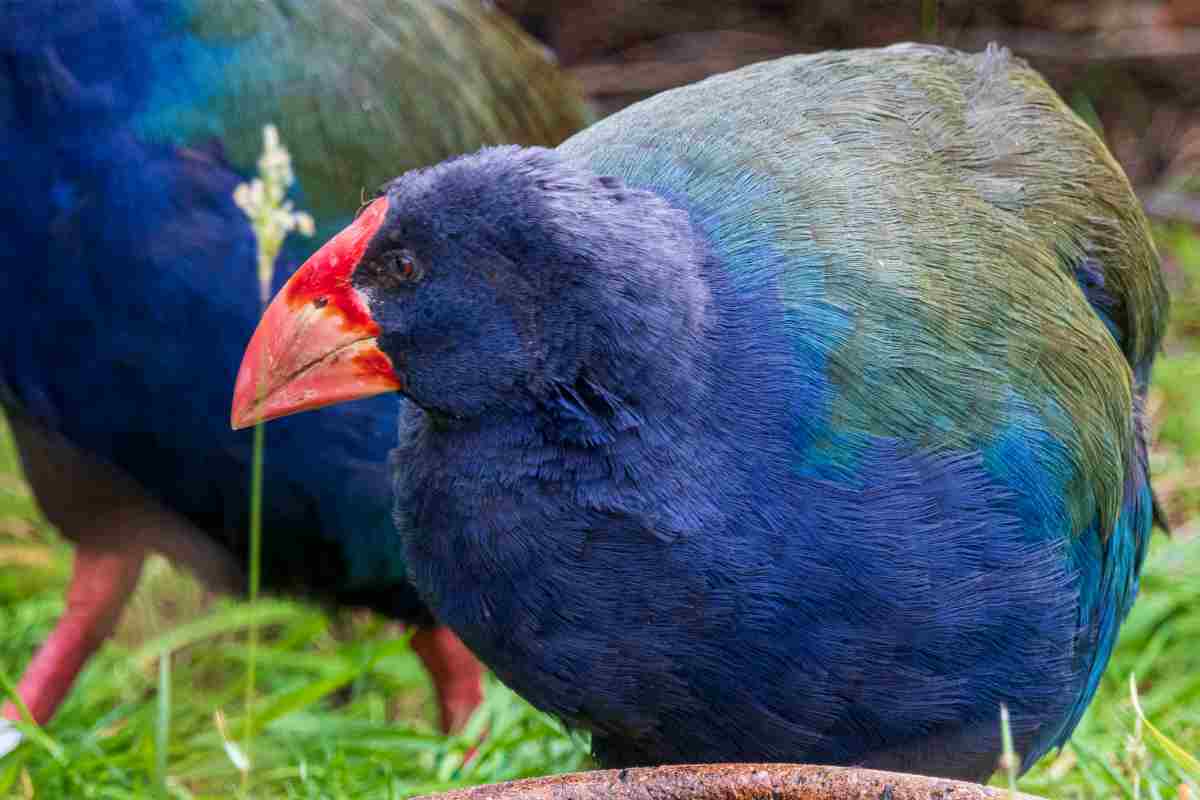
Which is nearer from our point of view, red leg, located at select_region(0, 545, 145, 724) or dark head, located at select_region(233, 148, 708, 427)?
dark head, located at select_region(233, 148, 708, 427)

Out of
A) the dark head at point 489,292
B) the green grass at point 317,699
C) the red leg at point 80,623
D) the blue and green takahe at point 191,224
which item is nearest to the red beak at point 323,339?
the dark head at point 489,292

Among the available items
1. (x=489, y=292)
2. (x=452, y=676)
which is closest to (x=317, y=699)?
(x=452, y=676)

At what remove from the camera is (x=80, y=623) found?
126 inches

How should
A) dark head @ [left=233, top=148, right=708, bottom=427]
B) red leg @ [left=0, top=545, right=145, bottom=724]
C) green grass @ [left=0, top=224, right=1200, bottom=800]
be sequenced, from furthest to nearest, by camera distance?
red leg @ [left=0, top=545, right=145, bottom=724] < green grass @ [left=0, top=224, right=1200, bottom=800] < dark head @ [left=233, top=148, right=708, bottom=427]

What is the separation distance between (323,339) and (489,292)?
19 cm

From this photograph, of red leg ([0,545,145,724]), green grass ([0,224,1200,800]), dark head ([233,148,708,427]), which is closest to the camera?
dark head ([233,148,708,427])

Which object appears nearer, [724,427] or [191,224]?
[724,427]

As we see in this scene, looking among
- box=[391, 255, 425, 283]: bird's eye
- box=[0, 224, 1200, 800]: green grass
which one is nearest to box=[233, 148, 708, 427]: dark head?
box=[391, 255, 425, 283]: bird's eye

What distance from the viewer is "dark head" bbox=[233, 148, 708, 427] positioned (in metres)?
1.80

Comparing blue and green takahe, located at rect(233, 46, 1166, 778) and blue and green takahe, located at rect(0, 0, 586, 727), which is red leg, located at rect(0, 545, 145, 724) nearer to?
blue and green takahe, located at rect(0, 0, 586, 727)

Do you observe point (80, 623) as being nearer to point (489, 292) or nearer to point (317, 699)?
point (317, 699)

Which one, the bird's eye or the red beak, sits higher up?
the bird's eye

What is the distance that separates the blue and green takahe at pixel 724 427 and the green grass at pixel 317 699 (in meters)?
0.35

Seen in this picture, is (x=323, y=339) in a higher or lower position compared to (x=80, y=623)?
higher
